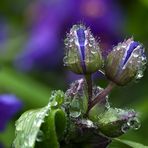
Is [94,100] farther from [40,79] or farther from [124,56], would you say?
[40,79]

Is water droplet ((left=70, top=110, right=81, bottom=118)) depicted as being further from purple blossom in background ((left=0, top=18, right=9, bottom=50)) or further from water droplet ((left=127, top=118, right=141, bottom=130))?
purple blossom in background ((left=0, top=18, right=9, bottom=50))

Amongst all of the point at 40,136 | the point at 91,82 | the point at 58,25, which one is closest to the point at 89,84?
the point at 91,82

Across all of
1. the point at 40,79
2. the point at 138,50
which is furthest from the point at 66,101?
the point at 40,79

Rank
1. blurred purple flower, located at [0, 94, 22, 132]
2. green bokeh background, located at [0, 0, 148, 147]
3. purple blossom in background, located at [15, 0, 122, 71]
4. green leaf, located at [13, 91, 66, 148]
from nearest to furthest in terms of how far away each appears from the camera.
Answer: green leaf, located at [13, 91, 66, 148]
blurred purple flower, located at [0, 94, 22, 132]
green bokeh background, located at [0, 0, 148, 147]
purple blossom in background, located at [15, 0, 122, 71]

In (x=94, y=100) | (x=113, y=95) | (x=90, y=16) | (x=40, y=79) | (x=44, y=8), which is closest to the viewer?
(x=94, y=100)

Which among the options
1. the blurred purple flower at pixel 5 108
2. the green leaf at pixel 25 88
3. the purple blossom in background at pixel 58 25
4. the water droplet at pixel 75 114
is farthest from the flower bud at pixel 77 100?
the purple blossom in background at pixel 58 25

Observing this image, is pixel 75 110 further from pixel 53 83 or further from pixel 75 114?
pixel 53 83

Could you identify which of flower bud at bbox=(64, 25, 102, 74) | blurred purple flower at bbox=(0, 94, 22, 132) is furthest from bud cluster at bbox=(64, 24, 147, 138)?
blurred purple flower at bbox=(0, 94, 22, 132)
